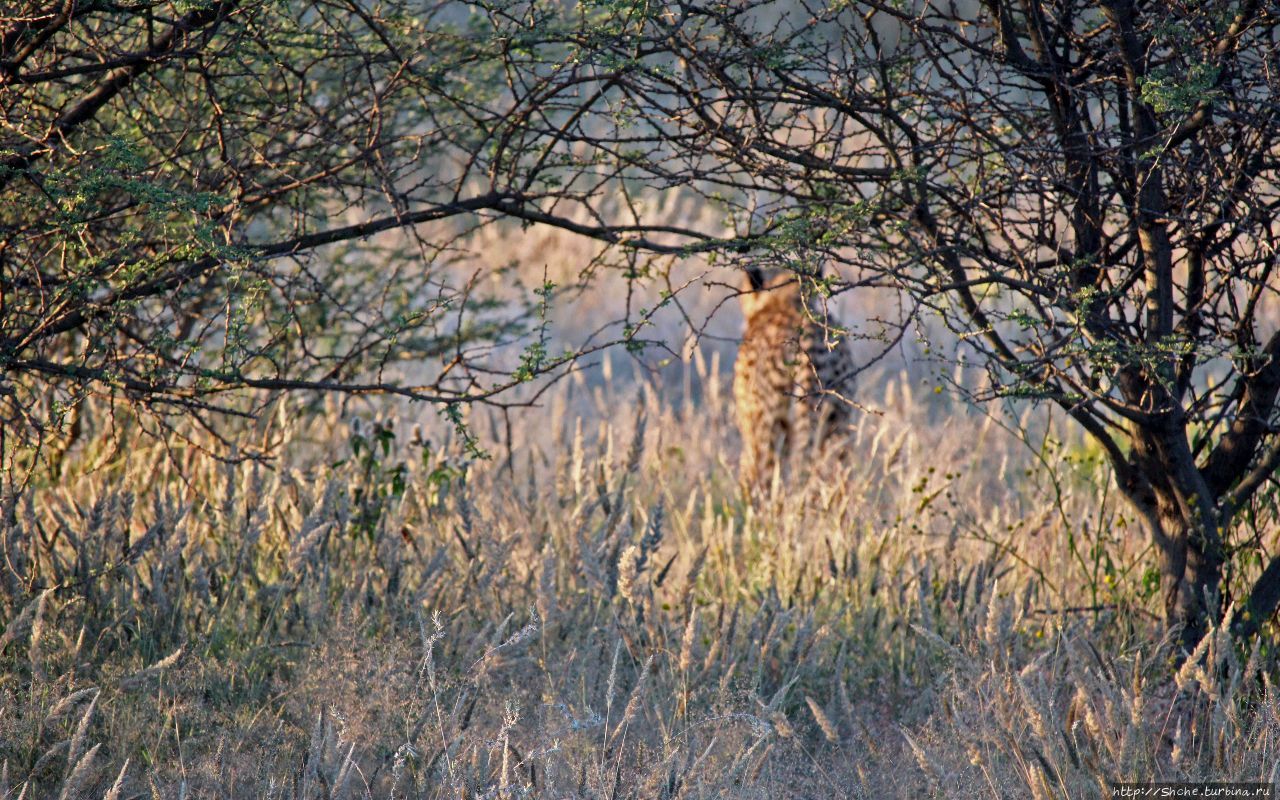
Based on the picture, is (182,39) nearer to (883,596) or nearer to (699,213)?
(883,596)

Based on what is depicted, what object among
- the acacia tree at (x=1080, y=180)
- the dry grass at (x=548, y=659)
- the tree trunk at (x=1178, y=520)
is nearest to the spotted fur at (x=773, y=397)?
the dry grass at (x=548, y=659)

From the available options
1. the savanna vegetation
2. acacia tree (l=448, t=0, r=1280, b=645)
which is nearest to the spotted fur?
the savanna vegetation

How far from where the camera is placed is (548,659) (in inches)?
133

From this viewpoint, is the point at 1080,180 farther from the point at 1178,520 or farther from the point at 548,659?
the point at 548,659

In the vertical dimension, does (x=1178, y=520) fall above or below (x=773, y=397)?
below

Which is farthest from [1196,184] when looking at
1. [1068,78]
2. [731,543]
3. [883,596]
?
[731,543]

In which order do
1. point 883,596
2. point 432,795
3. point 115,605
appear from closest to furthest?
1. point 432,795
2. point 115,605
3. point 883,596

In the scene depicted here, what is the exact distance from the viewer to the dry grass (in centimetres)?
259

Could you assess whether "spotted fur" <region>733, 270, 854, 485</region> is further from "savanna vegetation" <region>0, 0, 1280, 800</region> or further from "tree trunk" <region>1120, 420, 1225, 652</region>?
"tree trunk" <region>1120, 420, 1225, 652</region>

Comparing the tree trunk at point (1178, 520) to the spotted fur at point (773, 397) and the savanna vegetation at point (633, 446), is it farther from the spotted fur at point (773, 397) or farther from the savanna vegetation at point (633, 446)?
the spotted fur at point (773, 397)

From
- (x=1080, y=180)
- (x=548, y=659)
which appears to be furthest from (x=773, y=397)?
(x=1080, y=180)

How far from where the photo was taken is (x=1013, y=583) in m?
4.24

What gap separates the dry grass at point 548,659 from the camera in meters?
2.59

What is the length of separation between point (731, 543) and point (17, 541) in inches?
96.1
